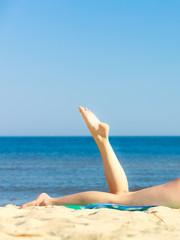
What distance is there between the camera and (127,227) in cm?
229

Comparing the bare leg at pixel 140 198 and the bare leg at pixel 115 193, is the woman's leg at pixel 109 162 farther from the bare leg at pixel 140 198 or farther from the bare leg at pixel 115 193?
the bare leg at pixel 140 198

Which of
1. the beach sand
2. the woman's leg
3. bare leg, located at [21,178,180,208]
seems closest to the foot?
the woman's leg

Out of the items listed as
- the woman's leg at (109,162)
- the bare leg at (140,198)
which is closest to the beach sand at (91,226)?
the bare leg at (140,198)

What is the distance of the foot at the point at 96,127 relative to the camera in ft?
13.0

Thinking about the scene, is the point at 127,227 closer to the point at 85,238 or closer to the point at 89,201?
the point at 85,238

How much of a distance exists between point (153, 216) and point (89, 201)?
3.38 ft

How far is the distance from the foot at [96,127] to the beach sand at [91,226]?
132 cm

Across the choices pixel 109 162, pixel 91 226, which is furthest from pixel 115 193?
pixel 91 226

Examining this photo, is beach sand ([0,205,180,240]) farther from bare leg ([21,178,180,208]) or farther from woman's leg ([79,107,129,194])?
woman's leg ([79,107,129,194])

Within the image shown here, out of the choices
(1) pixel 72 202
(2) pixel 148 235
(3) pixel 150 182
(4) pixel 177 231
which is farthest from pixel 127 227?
(3) pixel 150 182

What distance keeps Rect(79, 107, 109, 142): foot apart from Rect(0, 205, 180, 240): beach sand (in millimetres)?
1315

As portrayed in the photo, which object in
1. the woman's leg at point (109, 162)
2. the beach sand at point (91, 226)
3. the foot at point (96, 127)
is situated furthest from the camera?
the foot at point (96, 127)

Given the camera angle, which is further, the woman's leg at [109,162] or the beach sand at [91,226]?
the woman's leg at [109,162]

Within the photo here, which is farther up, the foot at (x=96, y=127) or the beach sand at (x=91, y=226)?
the foot at (x=96, y=127)
